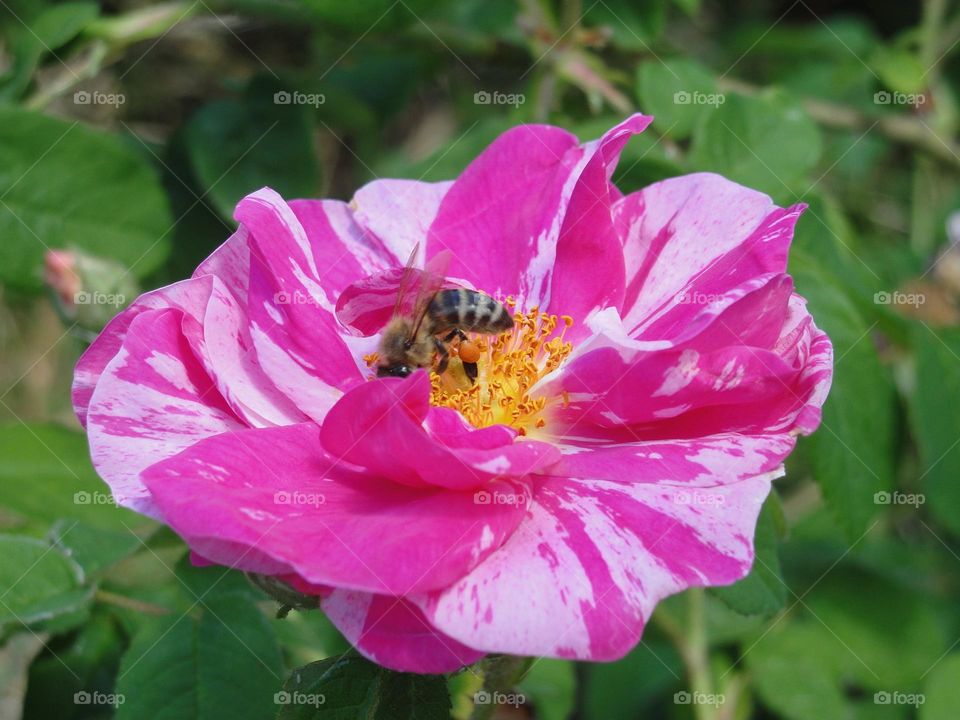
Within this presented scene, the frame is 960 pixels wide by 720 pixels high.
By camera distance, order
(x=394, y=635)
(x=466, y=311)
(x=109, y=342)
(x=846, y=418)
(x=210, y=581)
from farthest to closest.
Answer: (x=846, y=418), (x=210, y=581), (x=466, y=311), (x=109, y=342), (x=394, y=635)

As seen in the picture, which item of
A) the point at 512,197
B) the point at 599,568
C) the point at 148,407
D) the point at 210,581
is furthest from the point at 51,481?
the point at 599,568

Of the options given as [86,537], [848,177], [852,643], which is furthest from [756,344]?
[848,177]

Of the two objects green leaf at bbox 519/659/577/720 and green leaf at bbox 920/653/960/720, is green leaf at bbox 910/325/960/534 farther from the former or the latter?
green leaf at bbox 519/659/577/720

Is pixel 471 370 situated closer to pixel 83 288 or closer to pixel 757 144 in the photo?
pixel 757 144

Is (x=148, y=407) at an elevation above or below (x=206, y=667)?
above

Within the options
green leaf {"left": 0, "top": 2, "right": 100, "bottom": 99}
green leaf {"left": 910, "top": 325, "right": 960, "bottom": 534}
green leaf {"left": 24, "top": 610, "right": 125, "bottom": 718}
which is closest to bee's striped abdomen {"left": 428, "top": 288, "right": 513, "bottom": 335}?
green leaf {"left": 24, "top": 610, "right": 125, "bottom": 718}

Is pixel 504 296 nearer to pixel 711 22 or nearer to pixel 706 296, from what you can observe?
pixel 706 296

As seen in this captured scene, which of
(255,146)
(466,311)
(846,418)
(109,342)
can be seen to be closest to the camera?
(109,342)
